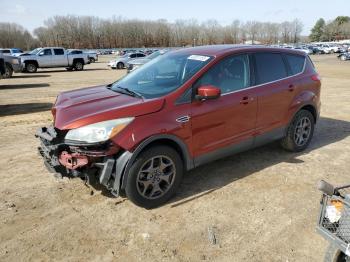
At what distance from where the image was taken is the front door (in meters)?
4.31

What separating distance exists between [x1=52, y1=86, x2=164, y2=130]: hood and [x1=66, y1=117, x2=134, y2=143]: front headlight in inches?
1.9

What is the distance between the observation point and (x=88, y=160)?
3.72m

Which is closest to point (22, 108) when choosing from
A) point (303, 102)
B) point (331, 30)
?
point (303, 102)

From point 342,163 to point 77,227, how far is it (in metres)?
4.04

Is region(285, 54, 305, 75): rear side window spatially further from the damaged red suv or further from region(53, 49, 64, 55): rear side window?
region(53, 49, 64, 55): rear side window

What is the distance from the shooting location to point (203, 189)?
4.53m

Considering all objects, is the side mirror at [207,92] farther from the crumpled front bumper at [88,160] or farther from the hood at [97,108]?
the crumpled front bumper at [88,160]

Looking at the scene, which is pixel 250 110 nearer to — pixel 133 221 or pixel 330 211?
pixel 133 221

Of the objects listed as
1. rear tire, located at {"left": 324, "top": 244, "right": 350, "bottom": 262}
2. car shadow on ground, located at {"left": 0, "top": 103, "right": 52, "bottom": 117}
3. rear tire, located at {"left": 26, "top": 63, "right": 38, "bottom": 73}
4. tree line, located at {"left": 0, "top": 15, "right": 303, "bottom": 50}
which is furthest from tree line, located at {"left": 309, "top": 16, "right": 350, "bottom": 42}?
rear tire, located at {"left": 324, "top": 244, "right": 350, "bottom": 262}

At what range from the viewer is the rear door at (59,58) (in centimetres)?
2742

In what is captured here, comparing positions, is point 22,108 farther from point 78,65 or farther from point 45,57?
point 78,65

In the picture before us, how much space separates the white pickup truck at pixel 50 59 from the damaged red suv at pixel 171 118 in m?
23.7

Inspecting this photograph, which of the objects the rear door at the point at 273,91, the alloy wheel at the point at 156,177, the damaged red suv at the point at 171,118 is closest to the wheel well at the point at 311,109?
the damaged red suv at the point at 171,118

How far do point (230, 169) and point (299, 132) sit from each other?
59.8 inches
